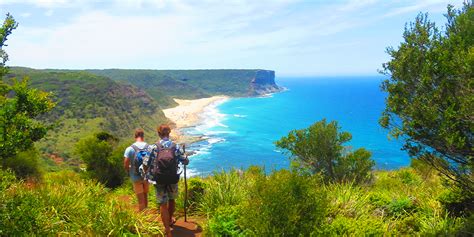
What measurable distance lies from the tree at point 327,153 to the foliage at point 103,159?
30.5 feet

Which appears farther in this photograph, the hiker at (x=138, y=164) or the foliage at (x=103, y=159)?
the foliage at (x=103, y=159)

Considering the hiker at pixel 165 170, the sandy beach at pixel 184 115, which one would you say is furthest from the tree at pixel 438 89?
the sandy beach at pixel 184 115

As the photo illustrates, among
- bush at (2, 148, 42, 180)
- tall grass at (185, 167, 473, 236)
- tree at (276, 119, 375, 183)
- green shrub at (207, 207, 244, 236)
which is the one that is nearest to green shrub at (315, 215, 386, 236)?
tall grass at (185, 167, 473, 236)

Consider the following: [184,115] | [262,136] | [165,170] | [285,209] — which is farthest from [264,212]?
[184,115]

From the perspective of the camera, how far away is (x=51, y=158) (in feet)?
253

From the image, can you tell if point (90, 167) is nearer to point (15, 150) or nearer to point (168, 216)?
point (15, 150)

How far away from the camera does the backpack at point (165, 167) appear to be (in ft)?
24.6

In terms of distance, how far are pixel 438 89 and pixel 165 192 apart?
18.7ft

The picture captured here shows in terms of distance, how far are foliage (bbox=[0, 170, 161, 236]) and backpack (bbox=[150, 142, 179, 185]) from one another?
3.20 ft

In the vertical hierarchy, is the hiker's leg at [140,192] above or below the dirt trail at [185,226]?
above

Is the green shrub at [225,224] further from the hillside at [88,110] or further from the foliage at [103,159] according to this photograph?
the hillside at [88,110]

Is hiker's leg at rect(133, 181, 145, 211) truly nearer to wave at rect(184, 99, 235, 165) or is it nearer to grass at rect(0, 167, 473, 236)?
grass at rect(0, 167, 473, 236)

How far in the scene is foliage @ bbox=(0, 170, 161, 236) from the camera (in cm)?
658

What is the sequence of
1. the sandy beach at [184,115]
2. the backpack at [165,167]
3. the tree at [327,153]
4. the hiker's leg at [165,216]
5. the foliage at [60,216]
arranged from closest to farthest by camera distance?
1. the foliage at [60,216]
2. the backpack at [165,167]
3. the hiker's leg at [165,216]
4. the tree at [327,153]
5. the sandy beach at [184,115]
